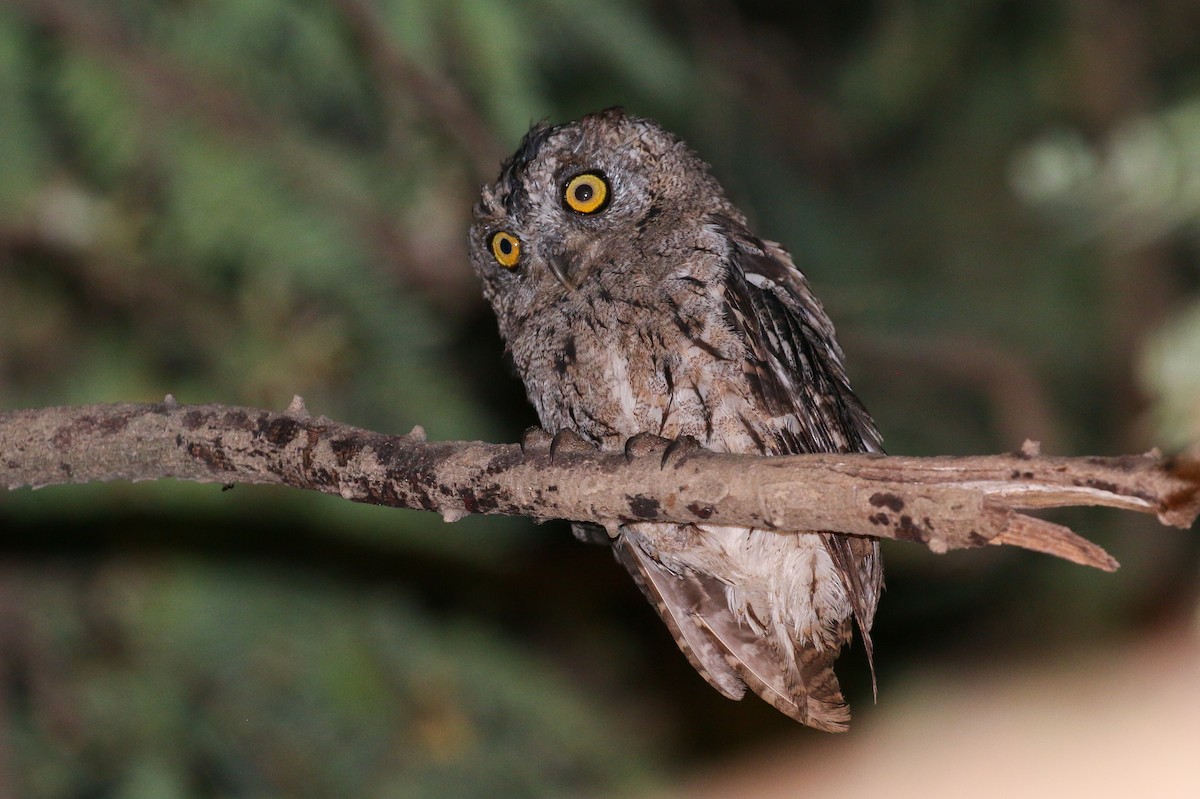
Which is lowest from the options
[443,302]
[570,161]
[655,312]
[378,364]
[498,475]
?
[498,475]

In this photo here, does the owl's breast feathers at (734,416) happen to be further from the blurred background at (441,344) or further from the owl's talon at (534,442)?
the blurred background at (441,344)

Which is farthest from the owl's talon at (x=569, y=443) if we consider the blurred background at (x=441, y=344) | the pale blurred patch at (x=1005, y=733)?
the pale blurred patch at (x=1005, y=733)

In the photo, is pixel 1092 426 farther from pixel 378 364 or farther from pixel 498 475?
pixel 498 475

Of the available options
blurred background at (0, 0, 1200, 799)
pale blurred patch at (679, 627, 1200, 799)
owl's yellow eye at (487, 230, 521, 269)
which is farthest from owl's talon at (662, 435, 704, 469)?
pale blurred patch at (679, 627, 1200, 799)

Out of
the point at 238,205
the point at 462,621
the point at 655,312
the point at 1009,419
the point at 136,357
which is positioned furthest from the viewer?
the point at 1009,419

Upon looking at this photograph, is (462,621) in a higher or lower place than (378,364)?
lower

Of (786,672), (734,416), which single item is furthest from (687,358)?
(786,672)

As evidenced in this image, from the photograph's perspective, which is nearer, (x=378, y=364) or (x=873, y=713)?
(x=378, y=364)

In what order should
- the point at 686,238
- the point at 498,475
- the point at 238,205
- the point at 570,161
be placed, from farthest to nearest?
the point at 238,205
the point at 570,161
the point at 686,238
the point at 498,475

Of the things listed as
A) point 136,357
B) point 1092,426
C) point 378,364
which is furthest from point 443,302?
point 1092,426
